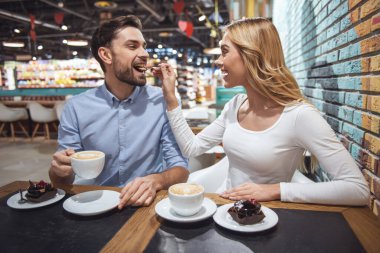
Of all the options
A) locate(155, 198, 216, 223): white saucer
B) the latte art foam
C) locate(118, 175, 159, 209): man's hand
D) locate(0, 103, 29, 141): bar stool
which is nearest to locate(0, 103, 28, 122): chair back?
locate(0, 103, 29, 141): bar stool

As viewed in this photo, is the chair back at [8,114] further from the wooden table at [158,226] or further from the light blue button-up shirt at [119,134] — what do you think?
the wooden table at [158,226]

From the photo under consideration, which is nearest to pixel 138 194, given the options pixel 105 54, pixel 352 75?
pixel 105 54

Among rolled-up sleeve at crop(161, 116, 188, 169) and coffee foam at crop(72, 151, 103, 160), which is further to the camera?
rolled-up sleeve at crop(161, 116, 188, 169)

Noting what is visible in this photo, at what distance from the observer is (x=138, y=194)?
1228 millimetres

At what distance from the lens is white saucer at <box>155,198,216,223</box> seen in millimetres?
1024

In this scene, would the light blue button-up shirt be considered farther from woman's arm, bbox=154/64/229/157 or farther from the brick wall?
the brick wall

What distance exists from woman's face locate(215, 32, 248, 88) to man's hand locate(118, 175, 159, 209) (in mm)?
733

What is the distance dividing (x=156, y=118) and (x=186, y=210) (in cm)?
94

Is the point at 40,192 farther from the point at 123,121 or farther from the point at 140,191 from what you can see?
the point at 123,121

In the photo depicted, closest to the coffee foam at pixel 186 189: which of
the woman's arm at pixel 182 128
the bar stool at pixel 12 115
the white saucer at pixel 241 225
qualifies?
the white saucer at pixel 241 225

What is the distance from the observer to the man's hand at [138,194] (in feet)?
3.94

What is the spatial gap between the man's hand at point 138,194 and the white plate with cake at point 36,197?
0.30 meters

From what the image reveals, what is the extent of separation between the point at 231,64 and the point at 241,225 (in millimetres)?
892

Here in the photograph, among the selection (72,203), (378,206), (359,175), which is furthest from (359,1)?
(72,203)
